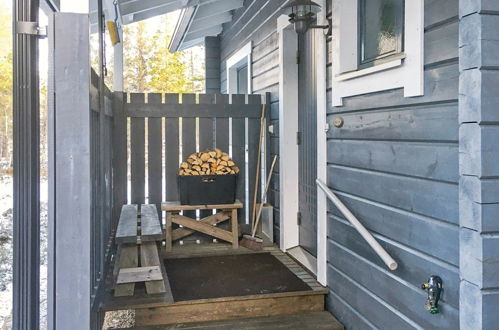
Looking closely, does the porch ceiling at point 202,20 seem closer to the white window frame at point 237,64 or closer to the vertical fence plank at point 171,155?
the white window frame at point 237,64

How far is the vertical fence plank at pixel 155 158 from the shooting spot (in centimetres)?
464

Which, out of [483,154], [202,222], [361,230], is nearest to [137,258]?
[202,222]

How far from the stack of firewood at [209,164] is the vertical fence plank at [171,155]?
0.21m

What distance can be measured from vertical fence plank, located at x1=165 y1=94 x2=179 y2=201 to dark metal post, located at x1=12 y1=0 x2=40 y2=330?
2.61 m

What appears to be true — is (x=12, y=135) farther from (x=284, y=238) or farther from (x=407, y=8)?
(x=284, y=238)

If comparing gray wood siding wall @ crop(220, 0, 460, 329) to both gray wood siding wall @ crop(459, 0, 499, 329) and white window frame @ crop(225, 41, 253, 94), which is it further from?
white window frame @ crop(225, 41, 253, 94)

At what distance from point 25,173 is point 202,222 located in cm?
263

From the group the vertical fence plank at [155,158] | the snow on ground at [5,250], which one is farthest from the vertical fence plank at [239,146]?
the snow on ground at [5,250]

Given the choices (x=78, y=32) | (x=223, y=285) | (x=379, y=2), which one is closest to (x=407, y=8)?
(x=379, y=2)

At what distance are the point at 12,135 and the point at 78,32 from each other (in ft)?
1.60

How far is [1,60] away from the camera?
1854 millimetres

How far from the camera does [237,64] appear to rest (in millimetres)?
6969

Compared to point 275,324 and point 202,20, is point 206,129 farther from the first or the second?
point 202,20

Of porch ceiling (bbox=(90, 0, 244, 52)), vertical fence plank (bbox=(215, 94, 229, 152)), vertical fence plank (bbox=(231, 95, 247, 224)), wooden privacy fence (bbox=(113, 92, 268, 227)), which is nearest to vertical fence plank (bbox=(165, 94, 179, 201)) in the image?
wooden privacy fence (bbox=(113, 92, 268, 227))
